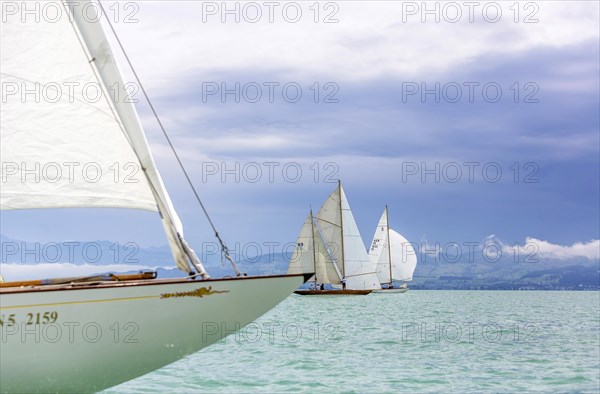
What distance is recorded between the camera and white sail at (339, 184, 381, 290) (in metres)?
81.4

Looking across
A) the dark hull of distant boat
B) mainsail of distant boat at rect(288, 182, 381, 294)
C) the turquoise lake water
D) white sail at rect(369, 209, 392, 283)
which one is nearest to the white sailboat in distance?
the turquoise lake water

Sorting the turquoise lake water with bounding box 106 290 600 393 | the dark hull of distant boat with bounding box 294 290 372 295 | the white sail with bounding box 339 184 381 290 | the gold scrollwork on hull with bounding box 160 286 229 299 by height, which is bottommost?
the turquoise lake water with bounding box 106 290 600 393

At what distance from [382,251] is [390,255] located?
1.32m

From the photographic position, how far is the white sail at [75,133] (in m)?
12.9

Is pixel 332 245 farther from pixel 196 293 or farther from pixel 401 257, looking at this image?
pixel 196 293

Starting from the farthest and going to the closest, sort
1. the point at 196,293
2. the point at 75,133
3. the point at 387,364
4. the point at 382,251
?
the point at 382,251, the point at 387,364, the point at 75,133, the point at 196,293

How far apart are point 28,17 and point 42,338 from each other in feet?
17.3

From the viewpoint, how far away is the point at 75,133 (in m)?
13.1

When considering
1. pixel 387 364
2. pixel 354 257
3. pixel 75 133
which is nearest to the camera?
pixel 75 133

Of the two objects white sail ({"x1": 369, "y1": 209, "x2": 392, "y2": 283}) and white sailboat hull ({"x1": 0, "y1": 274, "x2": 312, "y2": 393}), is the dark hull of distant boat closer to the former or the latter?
white sail ({"x1": 369, "y1": 209, "x2": 392, "y2": 283})

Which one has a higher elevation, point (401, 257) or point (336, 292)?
point (401, 257)

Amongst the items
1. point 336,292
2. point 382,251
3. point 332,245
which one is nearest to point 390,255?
point 382,251

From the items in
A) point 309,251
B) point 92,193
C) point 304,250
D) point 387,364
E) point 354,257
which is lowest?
point 387,364

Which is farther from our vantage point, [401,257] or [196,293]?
[401,257]
